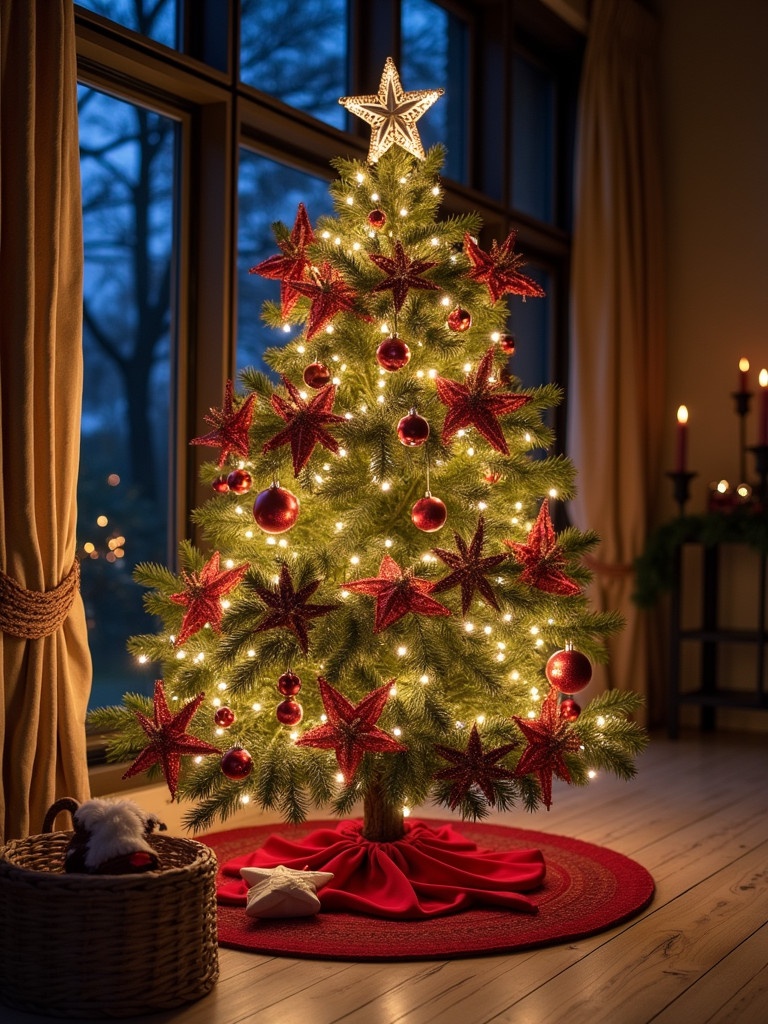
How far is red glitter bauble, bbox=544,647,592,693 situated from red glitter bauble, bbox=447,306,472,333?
784 mm

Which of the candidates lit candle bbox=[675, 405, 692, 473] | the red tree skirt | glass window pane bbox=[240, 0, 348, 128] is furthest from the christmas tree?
lit candle bbox=[675, 405, 692, 473]

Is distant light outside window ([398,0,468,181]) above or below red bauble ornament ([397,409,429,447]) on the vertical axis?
above

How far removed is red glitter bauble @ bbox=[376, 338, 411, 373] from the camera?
2.77 m

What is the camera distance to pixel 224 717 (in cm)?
279

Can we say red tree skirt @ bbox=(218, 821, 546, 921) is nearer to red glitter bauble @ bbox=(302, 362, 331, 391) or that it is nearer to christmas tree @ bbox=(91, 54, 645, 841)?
christmas tree @ bbox=(91, 54, 645, 841)

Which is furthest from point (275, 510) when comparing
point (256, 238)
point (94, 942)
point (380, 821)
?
point (256, 238)

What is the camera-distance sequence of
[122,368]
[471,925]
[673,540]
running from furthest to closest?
[673,540]
[122,368]
[471,925]

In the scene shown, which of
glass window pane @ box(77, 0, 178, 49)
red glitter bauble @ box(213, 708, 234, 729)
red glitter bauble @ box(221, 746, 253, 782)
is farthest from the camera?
glass window pane @ box(77, 0, 178, 49)

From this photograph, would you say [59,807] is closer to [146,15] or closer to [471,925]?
[471,925]

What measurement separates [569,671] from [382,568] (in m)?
0.48

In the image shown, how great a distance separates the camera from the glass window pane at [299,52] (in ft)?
13.1

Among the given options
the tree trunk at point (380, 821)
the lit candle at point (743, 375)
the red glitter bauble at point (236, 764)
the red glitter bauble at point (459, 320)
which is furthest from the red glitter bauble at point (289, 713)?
the lit candle at point (743, 375)

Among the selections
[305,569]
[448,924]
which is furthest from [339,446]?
[448,924]

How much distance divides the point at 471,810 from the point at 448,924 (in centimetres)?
24
